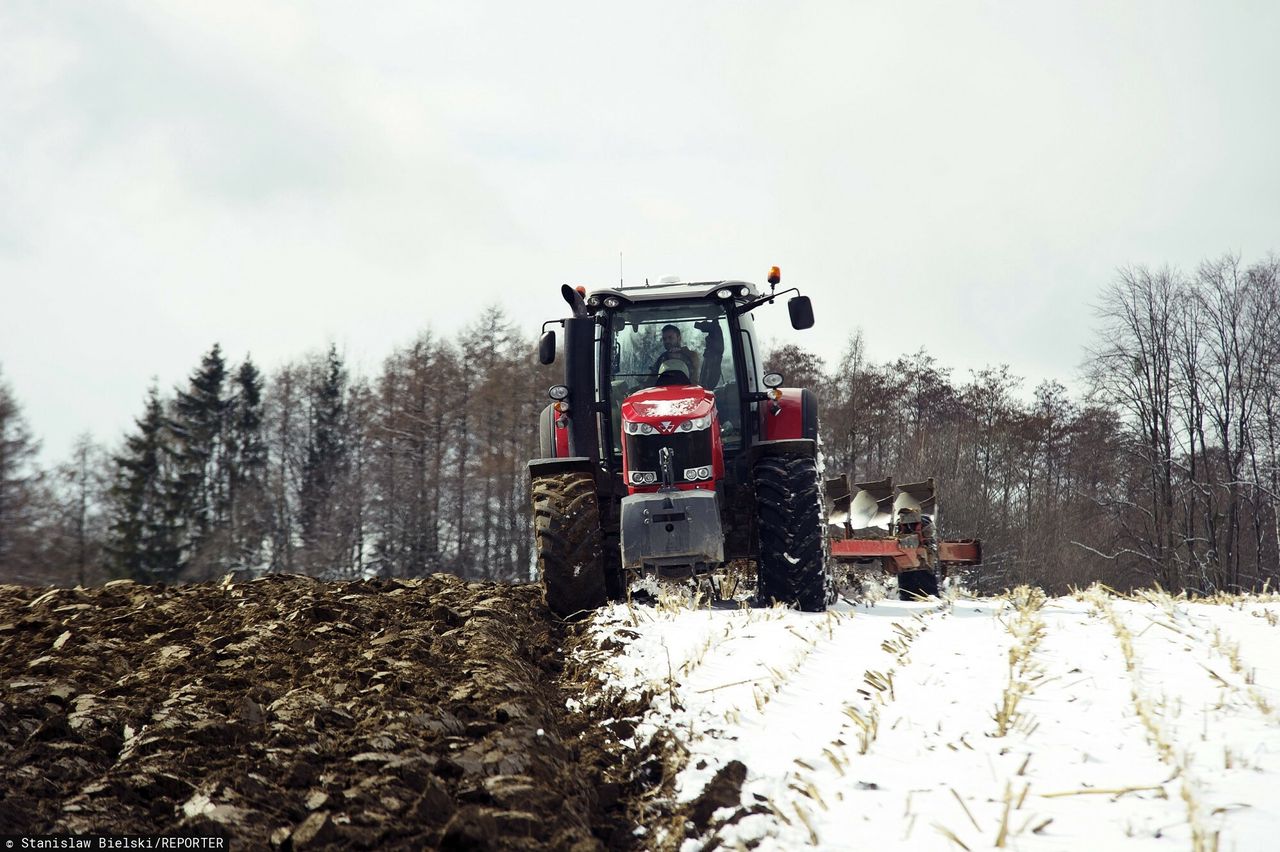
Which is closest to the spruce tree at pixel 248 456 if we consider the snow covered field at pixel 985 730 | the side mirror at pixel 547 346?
the side mirror at pixel 547 346

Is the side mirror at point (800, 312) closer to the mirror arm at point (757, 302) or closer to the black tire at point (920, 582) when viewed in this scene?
the mirror arm at point (757, 302)

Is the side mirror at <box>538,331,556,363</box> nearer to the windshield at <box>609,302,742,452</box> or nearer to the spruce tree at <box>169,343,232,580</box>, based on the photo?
the windshield at <box>609,302,742,452</box>

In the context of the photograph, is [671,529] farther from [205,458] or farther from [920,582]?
[205,458]

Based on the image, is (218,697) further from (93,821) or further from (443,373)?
(443,373)

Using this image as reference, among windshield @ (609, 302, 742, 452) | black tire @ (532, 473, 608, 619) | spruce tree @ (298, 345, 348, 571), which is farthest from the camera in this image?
spruce tree @ (298, 345, 348, 571)

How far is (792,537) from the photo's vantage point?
690cm

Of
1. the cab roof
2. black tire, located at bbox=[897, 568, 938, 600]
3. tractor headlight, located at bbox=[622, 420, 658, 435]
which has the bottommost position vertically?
black tire, located at bbox=[897, 568, 938, 600]

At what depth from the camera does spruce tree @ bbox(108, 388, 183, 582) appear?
2812cm

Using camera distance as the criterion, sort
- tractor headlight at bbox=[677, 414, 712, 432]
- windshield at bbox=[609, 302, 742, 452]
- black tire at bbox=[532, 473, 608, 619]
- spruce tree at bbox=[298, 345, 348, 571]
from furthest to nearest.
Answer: spruce tree at bbox=[298, 345, 348, 571] → windshield at bbox=[609, 302, 742, 452] → tractor headlight at bbox=[677, 414, 712, 432] → black tire at bbox=[532, 473, 608, 619]

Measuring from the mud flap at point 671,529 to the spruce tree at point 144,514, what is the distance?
25421 mm

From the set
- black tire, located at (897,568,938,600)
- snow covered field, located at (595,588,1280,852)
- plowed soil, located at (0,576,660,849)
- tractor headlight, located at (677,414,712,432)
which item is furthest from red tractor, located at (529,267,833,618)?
black tire, located at (897,568,938,600)

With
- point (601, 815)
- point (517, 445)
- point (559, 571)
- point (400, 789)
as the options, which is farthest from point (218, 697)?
point (517, 445)

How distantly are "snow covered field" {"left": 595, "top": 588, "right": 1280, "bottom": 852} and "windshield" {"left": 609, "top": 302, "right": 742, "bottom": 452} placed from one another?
280 cm

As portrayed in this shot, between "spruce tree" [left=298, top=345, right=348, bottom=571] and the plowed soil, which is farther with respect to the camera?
"spruce tree" [left=298, top=345, right=348, bottom=571]
